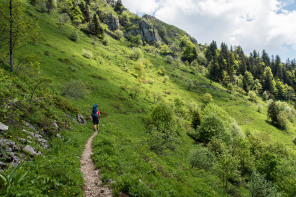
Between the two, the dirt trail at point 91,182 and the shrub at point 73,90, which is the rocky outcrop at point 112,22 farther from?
the dirt trail at point 91,182

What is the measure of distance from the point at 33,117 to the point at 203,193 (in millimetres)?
16285

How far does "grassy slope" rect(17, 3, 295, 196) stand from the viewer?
11.1 metres

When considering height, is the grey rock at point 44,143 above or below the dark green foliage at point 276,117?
below

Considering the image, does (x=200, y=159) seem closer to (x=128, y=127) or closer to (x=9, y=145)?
(x=128, y=127)

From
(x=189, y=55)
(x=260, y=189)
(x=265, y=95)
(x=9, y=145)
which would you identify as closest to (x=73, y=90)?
(x=9, y=145)

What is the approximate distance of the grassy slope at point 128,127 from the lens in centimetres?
1109

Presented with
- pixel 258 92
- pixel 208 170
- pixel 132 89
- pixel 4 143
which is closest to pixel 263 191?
pixel 208 170

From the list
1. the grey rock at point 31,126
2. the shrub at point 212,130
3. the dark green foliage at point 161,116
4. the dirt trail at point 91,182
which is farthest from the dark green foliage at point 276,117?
the grey rock at point 31,126

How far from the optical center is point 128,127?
32312mm

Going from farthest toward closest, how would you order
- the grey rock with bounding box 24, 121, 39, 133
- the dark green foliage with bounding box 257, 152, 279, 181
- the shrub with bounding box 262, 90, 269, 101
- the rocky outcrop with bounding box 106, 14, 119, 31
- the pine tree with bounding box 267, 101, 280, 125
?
the rocky outcrop with bounding box 106, 14, 119, 31 < the shrub with bounding box 262, 90, 269, 101 < the pine tree with bounding box 267, 101, 280, 125 < the dark green foliage with bounding box 257, 152, 279, 181 < the grey rock with bounding box 24, 121, 39, 133

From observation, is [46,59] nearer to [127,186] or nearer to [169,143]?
[169,143]

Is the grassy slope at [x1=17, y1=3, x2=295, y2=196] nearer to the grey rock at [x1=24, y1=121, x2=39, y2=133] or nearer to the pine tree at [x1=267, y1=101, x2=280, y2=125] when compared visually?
the grey rock at [x1=24, y1=121, x2=39, y2=133]

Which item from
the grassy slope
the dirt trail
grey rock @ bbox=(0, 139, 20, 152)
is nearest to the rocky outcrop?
the grassy slope

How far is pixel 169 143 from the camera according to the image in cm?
2084
